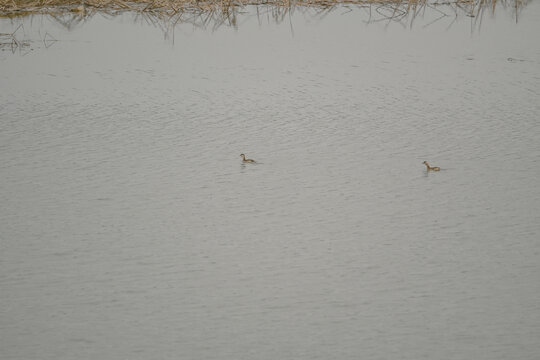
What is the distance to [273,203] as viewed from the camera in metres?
2.24

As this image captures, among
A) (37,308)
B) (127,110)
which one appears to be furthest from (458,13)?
(37,308)

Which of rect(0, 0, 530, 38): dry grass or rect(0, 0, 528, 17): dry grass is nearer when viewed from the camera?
rect(0, 0, 530, 38): dry grass

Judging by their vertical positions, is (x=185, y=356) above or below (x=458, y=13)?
below

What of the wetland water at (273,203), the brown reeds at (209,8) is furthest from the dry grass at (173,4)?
the wetland water at (273,203)

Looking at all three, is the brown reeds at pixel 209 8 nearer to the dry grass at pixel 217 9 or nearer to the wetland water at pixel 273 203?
the dry grass at pixel 217 9

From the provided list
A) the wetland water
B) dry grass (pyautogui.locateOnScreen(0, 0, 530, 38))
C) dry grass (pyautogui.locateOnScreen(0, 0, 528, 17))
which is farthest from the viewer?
dry grass (pyautogui.locateOnScreen(0, 0, 528, 17))

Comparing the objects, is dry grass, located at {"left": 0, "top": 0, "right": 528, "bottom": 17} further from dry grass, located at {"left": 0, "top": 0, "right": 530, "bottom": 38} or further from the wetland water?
the wetland water

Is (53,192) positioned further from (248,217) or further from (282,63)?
(282,63)

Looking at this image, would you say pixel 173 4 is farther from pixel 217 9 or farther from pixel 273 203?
pixel 273 203

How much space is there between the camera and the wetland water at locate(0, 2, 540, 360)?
157 cm

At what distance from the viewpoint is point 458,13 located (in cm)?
513

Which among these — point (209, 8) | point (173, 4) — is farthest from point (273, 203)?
point (173, 4)

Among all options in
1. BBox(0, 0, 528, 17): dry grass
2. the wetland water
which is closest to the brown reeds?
BBox(0, 0, 528, 17): dry grass

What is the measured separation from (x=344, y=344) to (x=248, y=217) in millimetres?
712
